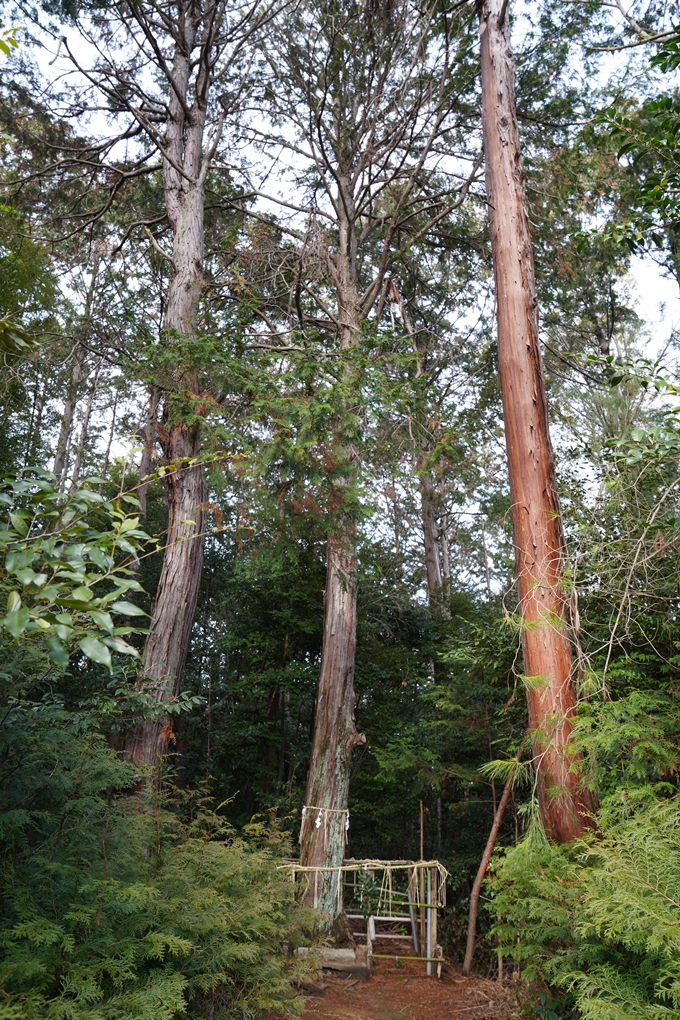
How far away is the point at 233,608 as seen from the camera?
11.5m

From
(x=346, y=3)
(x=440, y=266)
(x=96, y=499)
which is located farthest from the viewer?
(x=440, y=266)

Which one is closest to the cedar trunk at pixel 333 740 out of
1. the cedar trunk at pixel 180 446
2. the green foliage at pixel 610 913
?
the cedar trunk at pixel 180 446

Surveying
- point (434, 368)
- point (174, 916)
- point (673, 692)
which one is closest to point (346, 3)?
point (434, 368)

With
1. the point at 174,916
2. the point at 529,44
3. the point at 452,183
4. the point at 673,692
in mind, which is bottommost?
the point at 174,916

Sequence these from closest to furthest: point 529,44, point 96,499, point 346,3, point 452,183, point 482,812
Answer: point 96,499
point 346,3
point 529,44
point 482,812
point 452,183

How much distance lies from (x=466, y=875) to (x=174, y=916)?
7.19 metres

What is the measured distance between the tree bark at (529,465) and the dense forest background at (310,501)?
6.2 inches

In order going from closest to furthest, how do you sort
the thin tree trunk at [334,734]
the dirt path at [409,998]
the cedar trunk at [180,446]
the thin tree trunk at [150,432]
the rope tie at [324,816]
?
1. the dirt path at [409,998]
2. the cedar trunk at [180,446]
3. the thin tree trunk at [334,734]
4. the rope tie at [324,816]
5. the thin tree trunk at [150,432]

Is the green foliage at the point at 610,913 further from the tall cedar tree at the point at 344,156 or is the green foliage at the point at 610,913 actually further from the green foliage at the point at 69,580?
the tall cedar tree at the point at 344,156

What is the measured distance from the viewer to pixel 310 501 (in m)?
5.48

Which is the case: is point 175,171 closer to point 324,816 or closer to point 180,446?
point 180,446

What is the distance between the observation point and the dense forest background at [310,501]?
256 cm

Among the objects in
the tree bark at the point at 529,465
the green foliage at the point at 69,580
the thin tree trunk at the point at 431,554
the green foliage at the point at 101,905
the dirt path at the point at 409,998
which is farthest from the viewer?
the thin tree trunk at the point at 431,554

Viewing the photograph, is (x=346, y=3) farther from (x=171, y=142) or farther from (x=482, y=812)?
(x=482, y=812)
